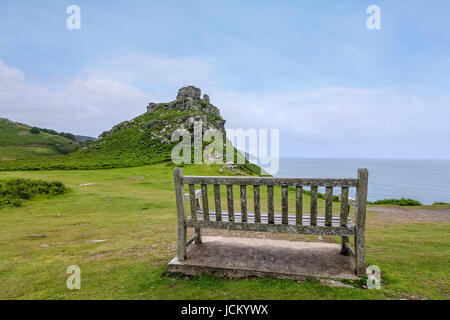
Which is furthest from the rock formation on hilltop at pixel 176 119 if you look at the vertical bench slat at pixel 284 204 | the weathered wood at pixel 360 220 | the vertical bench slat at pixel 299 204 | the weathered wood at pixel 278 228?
the weathered wood at pixel 360 220

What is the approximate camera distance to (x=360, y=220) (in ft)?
14.7

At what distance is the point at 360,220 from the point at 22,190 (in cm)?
1995

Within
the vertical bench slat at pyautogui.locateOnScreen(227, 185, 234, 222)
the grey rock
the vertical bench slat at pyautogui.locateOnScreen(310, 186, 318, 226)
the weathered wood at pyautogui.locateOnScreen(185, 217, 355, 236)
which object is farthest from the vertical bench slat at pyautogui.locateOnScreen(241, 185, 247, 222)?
the grey rock

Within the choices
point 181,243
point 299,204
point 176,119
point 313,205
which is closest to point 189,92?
point 176,119

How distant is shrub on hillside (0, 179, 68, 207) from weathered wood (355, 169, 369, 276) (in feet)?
59.3

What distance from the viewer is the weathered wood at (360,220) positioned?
170 inches

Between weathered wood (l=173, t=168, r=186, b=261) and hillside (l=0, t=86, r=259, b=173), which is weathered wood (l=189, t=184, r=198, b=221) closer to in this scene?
weathered wood (l=173, t=168, r=186, b=261)

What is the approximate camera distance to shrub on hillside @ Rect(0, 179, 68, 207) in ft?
45.9

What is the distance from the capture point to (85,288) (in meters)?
4.47

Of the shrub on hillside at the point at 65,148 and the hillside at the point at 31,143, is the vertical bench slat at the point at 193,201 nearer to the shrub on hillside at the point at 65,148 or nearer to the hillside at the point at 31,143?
the hillside at the point at 31,143

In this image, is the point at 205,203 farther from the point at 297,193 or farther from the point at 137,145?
the point at 137,145

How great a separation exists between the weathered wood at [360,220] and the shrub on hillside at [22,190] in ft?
59.3

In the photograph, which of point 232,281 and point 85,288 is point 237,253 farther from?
point 85,288
